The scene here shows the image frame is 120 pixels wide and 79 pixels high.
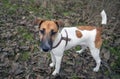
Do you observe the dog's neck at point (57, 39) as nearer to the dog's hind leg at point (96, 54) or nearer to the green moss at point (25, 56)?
the dog's hind leg at point (96, 54)

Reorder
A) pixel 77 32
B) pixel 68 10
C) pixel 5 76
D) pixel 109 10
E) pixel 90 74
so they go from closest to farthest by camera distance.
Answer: pixel 77 32 → pixel 5 76 → pixel 90 74 → pixel 109 10 → pixel 68 10

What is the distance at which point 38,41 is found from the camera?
5363mm

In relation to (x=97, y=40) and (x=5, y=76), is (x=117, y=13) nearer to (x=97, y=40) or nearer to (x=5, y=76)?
(x=97, y=40)

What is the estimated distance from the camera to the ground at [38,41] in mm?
4688

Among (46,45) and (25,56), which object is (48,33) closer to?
(46,45)

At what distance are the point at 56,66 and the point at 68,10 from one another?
267 cm

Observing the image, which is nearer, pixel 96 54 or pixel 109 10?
pixel 96 54

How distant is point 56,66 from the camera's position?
4.39 meters

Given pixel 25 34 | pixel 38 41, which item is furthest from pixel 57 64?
pixel 25 34

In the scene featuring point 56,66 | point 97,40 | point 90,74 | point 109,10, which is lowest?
point 90,74

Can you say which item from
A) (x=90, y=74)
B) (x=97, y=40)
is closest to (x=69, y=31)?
(x=97, y=40)

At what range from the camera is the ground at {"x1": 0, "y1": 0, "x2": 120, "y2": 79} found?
4.69 metres

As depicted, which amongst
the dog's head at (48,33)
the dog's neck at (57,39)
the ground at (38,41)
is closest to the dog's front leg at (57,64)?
the ground at (38,41)

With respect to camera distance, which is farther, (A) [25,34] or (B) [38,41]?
(A) [25,34]
